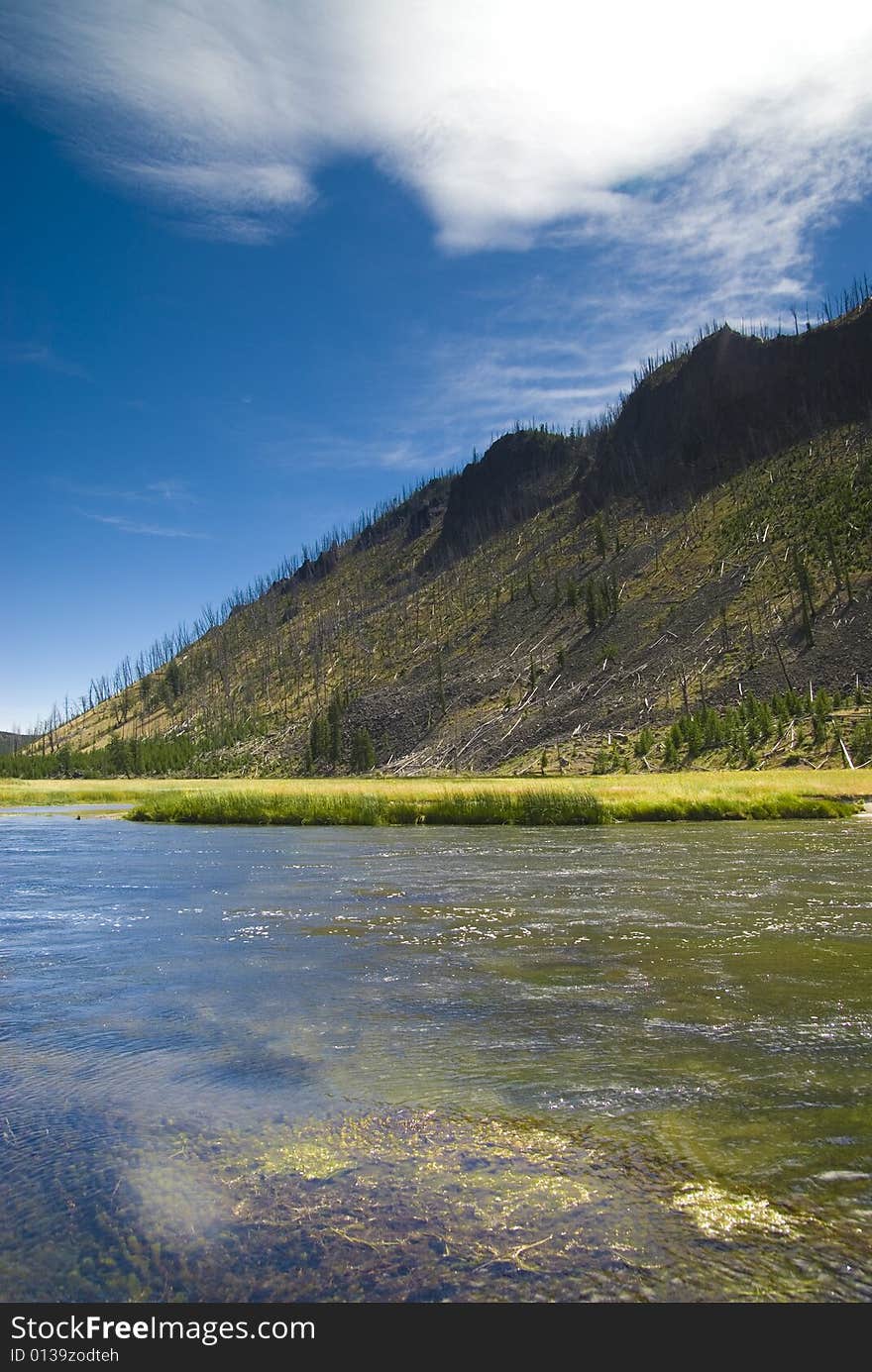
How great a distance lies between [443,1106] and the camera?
8023 millimetres

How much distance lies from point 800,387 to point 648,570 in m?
55.8

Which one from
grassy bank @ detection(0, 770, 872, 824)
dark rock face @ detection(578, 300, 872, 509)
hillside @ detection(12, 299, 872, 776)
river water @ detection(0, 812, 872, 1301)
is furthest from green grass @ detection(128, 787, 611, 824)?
dark rock face @ detection(578, 300, 872, 509)

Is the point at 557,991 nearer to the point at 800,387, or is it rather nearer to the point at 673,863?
the point at 673,863

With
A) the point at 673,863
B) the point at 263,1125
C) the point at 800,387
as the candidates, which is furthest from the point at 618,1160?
the point at 800,387

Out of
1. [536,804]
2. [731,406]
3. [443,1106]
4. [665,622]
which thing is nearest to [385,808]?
[536,804]

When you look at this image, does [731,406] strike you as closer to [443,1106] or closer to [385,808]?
[385,808]

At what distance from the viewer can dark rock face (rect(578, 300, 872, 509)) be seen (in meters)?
153

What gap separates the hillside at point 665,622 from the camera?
89.7m

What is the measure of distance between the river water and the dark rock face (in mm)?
154609

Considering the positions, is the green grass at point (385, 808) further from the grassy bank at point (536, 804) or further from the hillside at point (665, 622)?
the hillside at point (665, 622)

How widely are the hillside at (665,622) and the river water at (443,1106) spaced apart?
192ft

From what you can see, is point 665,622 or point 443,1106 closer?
point 443,1106

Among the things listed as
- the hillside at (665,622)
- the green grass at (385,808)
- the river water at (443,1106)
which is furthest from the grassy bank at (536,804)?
the river water at (443,1106)

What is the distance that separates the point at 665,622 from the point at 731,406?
72.5 m
